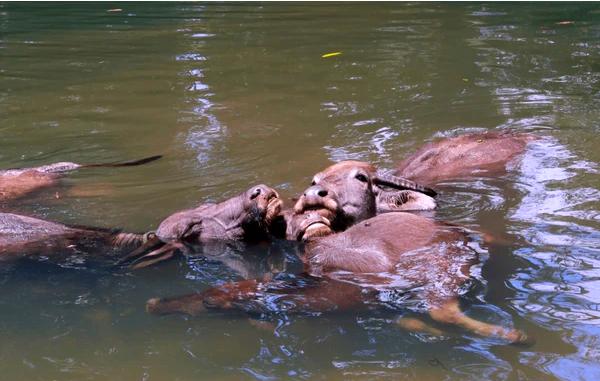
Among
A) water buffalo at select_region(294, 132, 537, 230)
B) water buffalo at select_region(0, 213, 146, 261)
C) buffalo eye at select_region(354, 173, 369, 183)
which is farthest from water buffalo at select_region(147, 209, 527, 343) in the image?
water buffalo at select_region(0, 213, 146, 261)

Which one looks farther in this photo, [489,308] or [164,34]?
[164,34]

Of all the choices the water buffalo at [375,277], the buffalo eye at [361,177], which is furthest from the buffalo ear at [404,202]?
the water buffalo at [375,277]

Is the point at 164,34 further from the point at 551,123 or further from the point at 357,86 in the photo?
the point at 551,123

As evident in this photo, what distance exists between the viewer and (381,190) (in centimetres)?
675

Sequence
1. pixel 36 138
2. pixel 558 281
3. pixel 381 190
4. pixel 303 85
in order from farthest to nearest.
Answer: pixel 303 85
pixel 36 138
pixel 381 190
pixel 558 281

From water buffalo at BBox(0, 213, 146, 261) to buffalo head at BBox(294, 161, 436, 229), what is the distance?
1.32 m

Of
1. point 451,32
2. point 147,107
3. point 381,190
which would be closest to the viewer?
point 381,190

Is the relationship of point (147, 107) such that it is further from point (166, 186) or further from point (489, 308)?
point (489, 308)

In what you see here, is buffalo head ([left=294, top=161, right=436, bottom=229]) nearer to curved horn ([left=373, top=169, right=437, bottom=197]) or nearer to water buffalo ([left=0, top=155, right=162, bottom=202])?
curved horn ([left=373, top=169, right=437, bottom=197])

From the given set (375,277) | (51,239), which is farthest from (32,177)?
(375,277)

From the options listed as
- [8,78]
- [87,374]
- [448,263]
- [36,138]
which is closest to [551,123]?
[448,263]

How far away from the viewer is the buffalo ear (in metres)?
6.44

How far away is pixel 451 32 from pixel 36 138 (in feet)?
25.6

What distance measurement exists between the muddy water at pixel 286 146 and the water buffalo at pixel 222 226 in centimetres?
19
